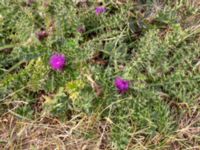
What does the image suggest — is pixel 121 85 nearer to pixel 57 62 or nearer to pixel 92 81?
pixel 92 81

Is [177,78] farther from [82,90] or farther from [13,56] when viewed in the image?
[13,56]

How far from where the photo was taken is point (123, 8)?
2666 mm

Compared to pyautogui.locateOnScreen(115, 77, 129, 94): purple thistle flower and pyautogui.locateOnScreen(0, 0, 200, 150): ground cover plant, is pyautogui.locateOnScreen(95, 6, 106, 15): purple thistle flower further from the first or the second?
pyautogui.locateOnScreen(115, 77, 129, 94): purple thistle flower

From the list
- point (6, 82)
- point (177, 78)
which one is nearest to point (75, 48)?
point (6, 82)

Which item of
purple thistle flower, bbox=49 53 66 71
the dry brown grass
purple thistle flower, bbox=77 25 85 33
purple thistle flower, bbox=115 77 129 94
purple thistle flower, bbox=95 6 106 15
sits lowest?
the dry brown grass

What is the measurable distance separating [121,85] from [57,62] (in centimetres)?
33

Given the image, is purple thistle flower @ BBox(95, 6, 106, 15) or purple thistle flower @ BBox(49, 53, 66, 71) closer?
purple thistle flower @ BBox(49, 53, 66, 71)

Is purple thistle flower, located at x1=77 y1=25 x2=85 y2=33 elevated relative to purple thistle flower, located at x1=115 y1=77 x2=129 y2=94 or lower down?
elevated

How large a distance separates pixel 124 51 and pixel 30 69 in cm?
50

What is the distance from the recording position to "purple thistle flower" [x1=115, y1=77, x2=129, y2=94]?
91.9 inches

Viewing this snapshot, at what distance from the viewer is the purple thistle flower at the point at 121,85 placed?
2.33 m

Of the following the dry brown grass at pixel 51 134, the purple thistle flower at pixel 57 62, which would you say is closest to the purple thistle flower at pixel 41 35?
the purple thistle flower at pixel 57 62

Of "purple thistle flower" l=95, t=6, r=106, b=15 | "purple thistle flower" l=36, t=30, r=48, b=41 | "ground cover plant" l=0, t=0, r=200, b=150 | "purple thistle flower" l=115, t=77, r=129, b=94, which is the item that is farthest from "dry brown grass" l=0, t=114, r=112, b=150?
"purple thistle flower" l=95, t=6, r=106, b=15

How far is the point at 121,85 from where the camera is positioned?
2332 mm
